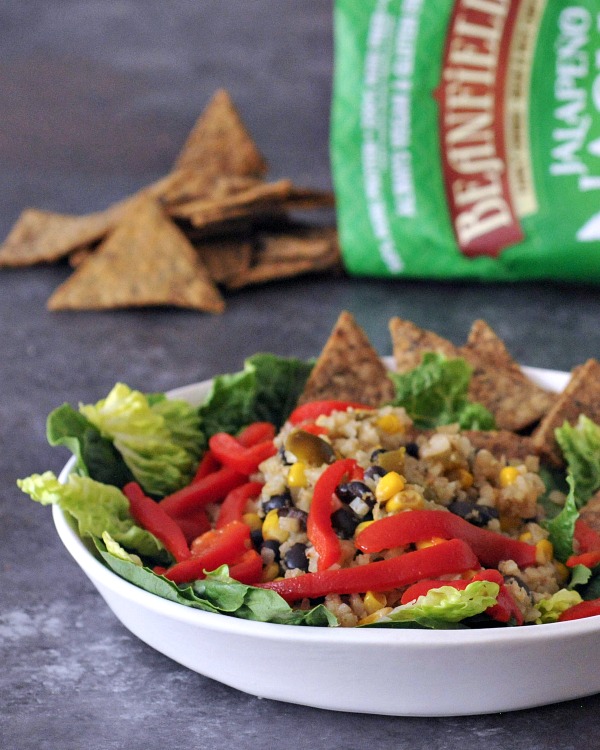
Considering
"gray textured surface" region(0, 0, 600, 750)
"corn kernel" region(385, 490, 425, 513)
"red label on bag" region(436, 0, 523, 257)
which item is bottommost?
"gray textured surface" region(0, 0, 600, 750)

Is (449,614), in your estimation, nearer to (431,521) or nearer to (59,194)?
(431,521)

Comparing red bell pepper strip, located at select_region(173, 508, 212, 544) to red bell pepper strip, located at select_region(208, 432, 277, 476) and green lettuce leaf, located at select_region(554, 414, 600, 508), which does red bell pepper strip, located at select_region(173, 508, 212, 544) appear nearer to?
red bell pepper strip, located at select_region(208, 432, 277, 476)

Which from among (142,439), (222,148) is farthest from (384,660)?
(222,148)

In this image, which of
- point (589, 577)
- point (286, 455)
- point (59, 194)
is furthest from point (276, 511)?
point (59, 194)

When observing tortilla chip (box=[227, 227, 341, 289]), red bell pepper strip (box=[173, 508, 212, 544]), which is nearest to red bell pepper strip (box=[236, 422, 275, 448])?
red bell pepper strip (box=[173, 508, 212, 544])

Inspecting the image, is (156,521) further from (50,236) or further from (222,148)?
(222,148)

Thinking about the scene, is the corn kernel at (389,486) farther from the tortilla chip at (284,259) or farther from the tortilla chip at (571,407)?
the tortilla chip at (284,259)
